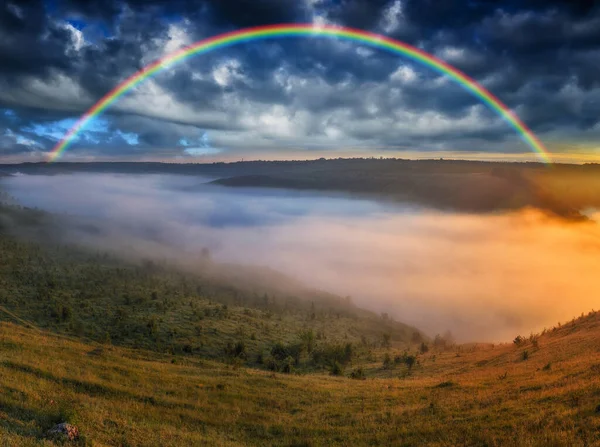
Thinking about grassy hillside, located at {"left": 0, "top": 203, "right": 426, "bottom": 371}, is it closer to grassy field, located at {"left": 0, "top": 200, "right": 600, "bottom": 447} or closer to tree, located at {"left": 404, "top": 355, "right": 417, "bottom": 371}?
grassy field, located at {"left": 0, "top": 200, "right": 600, "bottom": 447}

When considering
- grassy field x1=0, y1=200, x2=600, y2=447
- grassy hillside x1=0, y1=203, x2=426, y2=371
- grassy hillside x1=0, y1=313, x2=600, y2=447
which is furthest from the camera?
grassy hillside x1=0, y1=203, x2=426, y2=371

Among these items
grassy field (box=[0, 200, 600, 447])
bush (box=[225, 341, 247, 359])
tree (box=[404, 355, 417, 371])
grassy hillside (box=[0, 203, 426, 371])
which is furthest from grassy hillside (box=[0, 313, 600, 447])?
bush (box=[225, 341, 247, 359])

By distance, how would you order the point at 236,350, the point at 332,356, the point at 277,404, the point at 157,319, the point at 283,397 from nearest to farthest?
the point at 277,404, the point at 283,397, the point at 236,350, the point at 332,356, the point at 157,319

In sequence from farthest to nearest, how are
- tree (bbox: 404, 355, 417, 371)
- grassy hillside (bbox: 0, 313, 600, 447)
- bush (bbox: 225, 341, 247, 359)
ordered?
bush (bbox: 225, 341, 247, 359), tree (bbox: 404, 355, 417, 371), grassy hillside (bbox: 0, 313, 600, 447)

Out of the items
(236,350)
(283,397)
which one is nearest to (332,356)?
(236,350)

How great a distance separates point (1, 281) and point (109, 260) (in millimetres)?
68615

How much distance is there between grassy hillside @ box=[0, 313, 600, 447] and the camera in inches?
566

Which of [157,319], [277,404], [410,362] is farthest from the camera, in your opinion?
[157,319]

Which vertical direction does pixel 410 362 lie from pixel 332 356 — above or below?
above

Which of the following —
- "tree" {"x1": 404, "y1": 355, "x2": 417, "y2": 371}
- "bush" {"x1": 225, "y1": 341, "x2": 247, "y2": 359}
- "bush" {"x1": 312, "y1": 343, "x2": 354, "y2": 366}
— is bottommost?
"bush" {"x1": 312, "y1": 343, "x2": 354, "y2": 366}

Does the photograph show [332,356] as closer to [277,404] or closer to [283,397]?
[283,397]

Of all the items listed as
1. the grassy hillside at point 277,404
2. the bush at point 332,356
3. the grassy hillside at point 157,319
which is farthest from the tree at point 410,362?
the grassy hillside at point 277,404

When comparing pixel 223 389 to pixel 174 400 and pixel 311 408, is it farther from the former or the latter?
pixel 311 408

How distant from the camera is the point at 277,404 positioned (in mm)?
22547
